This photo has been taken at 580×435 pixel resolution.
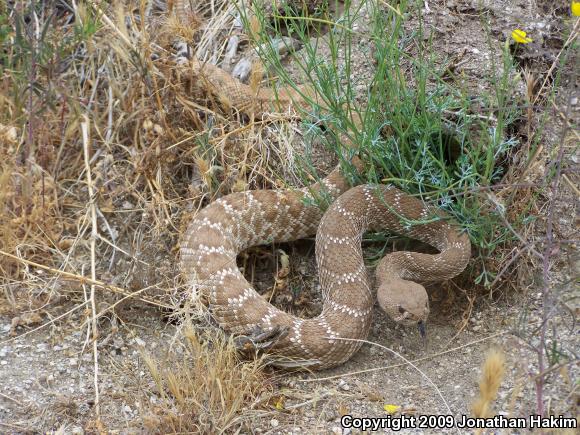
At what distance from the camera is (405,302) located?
15.4 ft

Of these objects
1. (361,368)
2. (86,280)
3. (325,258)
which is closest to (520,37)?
(325,258)

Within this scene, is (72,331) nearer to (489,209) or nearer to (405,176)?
(405,176)

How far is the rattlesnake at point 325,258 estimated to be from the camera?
4.70 metres

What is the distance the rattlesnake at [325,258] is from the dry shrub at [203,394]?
47cm

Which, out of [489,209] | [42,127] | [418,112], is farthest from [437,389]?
[42,127]

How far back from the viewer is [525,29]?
18.3 ft

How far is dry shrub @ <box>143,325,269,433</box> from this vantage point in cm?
397

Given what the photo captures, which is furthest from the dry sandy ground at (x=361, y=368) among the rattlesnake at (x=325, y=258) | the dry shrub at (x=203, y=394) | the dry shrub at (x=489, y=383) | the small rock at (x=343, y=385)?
the dry shrub at (x=489, y=383)

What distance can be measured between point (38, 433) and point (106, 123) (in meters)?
2.72

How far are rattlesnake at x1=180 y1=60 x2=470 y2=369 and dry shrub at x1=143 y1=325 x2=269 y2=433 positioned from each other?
47cm

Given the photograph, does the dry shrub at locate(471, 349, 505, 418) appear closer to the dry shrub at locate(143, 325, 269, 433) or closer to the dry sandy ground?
the dry sandy ground

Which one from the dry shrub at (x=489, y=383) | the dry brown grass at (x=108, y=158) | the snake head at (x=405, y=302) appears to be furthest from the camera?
the dry brown grass at (x=108, y=158)

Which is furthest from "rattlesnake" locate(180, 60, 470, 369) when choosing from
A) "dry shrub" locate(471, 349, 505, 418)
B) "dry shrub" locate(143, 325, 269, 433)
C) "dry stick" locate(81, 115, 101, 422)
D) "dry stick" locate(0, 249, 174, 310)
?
"dry shrub" locate(471, 349, 505, 418)

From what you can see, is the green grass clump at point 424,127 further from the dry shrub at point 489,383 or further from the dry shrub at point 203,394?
the dry shrub at point 489,383
